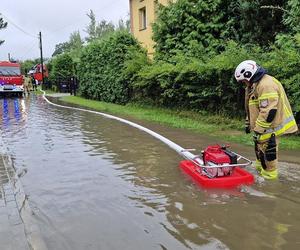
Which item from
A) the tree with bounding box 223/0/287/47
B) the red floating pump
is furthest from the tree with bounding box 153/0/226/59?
the red floating pump

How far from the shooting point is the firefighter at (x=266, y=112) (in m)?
6.47

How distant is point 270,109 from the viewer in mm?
6410

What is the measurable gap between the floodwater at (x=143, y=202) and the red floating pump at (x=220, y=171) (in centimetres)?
17

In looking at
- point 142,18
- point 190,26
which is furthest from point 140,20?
point 190,26

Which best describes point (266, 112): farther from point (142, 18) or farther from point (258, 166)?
point (142, 18)

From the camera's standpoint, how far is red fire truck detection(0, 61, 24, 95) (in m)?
31.8

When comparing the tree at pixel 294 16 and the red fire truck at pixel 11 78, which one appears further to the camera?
the red fire truck at pixel 11 78

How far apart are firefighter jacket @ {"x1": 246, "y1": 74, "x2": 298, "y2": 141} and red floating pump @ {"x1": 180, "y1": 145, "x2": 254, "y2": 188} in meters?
0.60

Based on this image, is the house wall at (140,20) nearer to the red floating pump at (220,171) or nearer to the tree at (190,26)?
the tree at (190,26)

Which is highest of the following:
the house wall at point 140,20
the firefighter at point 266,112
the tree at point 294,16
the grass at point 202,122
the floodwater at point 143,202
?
the house wall at point 140,20

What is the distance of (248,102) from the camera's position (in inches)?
277

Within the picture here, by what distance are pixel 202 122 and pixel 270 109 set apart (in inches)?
306

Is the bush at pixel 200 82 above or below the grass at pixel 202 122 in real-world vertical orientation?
above

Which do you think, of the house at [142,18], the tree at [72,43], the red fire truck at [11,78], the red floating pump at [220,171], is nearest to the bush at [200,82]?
the red floating pump at [220,171]
